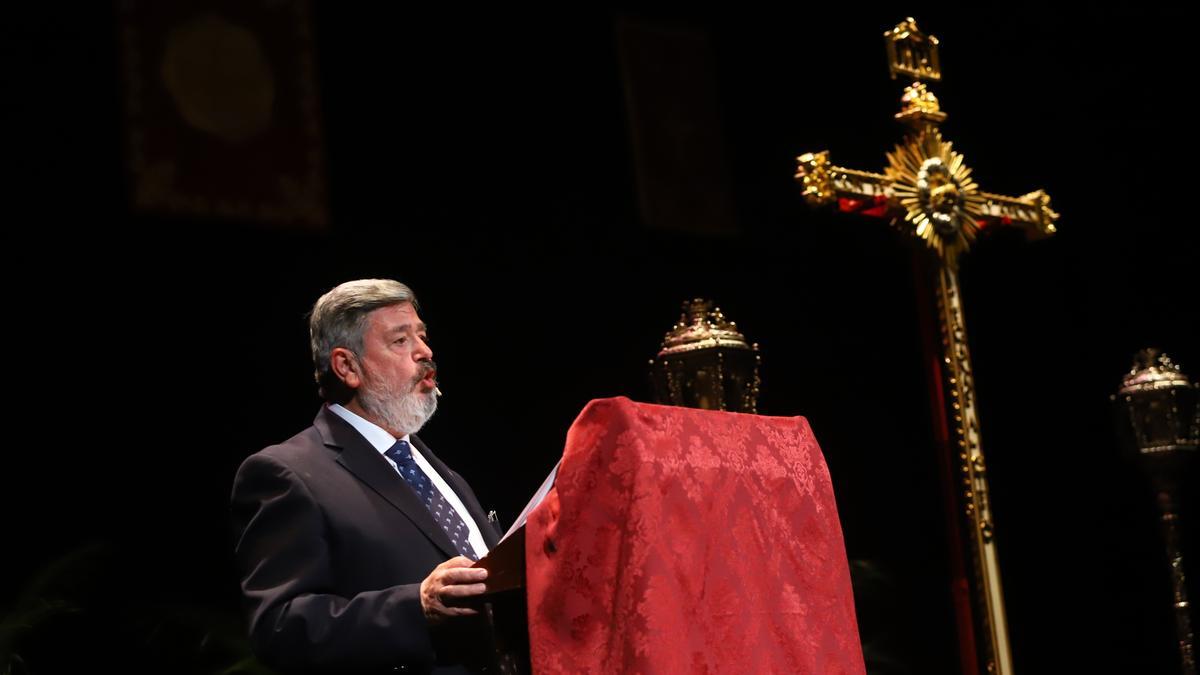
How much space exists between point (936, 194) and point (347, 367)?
2128 millimetres

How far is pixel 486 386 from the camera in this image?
5.35m

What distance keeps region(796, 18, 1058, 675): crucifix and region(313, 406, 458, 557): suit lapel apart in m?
→ 1.69

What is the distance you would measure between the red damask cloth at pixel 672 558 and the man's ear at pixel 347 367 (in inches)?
28.9

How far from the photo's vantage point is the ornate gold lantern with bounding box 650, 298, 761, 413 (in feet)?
12.1

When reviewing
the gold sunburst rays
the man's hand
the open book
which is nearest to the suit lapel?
the man's hand

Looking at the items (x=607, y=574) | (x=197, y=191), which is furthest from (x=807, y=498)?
(x=197, y=191)

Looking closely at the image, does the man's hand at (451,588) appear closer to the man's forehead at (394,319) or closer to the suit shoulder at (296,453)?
the suit shoulder at (296,453)

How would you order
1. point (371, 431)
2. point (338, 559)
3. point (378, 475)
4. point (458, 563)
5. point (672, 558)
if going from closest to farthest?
point (672, 558)
point (458, 563)
point (338, 559)
point (378, 475)
point (371, 431)

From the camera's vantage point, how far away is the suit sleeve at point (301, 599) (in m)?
2.30

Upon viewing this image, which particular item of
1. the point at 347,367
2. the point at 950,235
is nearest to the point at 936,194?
the point at 950,235

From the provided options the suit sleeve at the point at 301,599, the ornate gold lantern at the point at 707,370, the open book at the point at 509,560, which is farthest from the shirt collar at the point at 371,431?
the ornate gold lantern at the point at 707,370

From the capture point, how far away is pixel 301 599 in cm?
237

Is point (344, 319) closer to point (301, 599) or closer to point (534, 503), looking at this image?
point (301, 599)

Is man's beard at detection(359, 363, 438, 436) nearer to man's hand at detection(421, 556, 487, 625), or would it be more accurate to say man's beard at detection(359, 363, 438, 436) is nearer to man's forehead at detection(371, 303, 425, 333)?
man's forehead at detection(371, 303, 425, 333)
